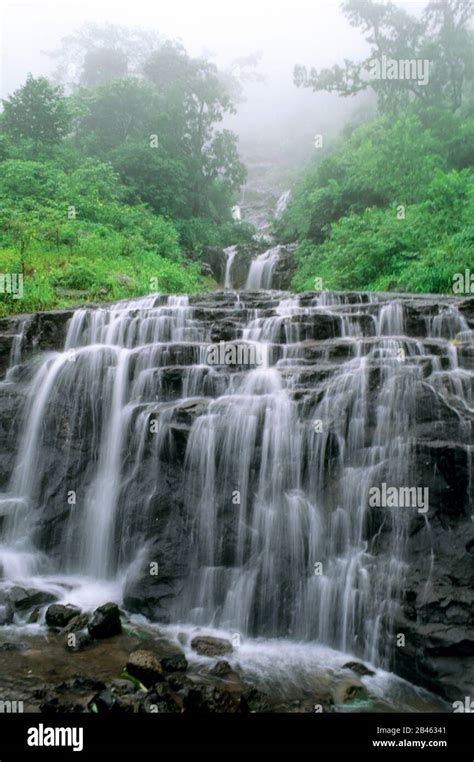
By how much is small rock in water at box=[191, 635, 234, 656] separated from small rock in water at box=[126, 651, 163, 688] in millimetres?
828

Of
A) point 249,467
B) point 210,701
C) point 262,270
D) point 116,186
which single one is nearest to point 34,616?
point 210,701

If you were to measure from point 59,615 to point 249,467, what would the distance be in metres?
3.24

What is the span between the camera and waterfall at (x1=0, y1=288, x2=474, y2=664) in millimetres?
7086

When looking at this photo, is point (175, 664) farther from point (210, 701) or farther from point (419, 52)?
point (419, 52)

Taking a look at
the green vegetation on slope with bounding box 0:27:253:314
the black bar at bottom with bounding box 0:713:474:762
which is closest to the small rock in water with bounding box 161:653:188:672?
the black bar at bottom with bounding box 0:713:474:762

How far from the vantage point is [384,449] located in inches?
293

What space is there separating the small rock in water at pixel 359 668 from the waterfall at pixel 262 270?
57.5 ft

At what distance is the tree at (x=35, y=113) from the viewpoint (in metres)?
24.6

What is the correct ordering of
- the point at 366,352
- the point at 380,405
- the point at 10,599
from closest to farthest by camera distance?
the point at 10,599
the point at 380,405
the point at 366,352

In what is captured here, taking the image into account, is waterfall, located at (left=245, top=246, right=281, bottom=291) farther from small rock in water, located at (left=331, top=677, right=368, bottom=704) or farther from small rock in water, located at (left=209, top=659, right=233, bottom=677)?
small rock in water, located at (left=331, top=677, right=368, bottom=704)

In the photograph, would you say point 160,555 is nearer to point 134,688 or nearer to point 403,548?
point 134,688

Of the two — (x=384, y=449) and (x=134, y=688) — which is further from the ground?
(x=384, y=449)

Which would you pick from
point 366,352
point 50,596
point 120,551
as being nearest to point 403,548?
point 366,352

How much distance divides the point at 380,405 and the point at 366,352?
5.48ft
